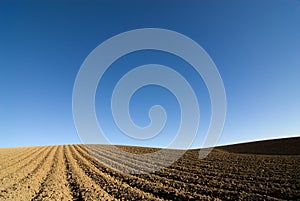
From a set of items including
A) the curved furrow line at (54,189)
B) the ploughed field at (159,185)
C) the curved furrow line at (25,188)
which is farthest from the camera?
the curved furrow line at (25,188)

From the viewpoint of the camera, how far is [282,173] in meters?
13.6

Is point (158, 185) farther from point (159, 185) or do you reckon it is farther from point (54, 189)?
point (54, 189)

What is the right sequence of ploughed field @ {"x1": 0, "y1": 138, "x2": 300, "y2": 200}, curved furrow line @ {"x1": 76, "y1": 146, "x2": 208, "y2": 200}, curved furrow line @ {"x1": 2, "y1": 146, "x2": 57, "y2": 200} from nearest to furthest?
1. curved furrow line @ {"x1": 76, "y1": 146, "x2": 208, "y2": 200}
2. ploughed field @ {"x1": 0, "y1": 138, "x2": 300, "y2": 200}
3. curved furrow line @ {"x1": 2, "y1": 146, "x2": 57, "y2": 200}

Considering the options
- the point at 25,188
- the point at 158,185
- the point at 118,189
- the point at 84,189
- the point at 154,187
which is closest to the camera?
the point at 84,189

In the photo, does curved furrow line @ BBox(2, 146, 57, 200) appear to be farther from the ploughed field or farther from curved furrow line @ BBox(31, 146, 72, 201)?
curved furrow line @ BBox(31, 146, 72, 201)

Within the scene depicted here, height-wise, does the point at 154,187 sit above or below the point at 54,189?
above

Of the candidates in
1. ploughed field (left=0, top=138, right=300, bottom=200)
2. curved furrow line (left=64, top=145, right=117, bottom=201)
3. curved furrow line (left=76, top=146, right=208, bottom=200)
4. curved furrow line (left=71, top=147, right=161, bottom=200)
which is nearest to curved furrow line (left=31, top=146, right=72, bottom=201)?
ploughed field (left=0, top=138, right=300, bottom=200)

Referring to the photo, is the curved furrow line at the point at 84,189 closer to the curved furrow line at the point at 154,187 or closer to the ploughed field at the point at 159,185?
the ploughed field at the point at 159,185

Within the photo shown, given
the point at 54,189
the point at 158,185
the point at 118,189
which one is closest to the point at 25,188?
the point at 54,189

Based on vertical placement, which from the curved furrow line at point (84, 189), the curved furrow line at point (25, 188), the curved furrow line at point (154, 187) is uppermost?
the curved furrow line at point (154, 187)

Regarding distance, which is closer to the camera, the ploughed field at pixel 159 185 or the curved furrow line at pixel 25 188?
the ploughed field at pixel 159 185

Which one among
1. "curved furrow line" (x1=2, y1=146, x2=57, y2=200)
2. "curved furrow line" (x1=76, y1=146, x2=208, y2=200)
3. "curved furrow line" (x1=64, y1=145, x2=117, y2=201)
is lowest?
"curved furrow line" (x1=2, y1=146, x2=57, y2=200)

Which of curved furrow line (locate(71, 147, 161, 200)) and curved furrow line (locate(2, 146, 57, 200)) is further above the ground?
curved furrow line (locate(71, 147, 161, 200))

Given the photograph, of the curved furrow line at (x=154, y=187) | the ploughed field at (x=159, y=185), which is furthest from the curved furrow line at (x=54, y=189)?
the curved furrow line at (x=154, y=187)
